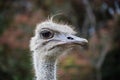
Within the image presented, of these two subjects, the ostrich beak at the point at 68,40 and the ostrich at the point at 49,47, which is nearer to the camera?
the ostrich beak at the point at 68,40

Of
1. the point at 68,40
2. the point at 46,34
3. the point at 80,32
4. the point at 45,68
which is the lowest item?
the point at 45,68

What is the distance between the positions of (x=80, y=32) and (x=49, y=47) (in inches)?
345

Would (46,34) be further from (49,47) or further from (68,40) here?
(68,40)

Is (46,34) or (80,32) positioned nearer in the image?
(46,34)

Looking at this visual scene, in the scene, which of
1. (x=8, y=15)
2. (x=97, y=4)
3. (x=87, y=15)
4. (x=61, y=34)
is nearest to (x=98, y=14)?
(x=87, y=15)

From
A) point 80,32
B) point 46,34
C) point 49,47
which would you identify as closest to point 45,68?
point 49,47

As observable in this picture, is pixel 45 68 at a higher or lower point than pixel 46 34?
lower

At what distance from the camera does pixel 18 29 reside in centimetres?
1511

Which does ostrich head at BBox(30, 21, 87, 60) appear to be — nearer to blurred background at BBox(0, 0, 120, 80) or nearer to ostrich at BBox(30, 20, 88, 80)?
ostrich at BBox(30, 20, 88, 80)

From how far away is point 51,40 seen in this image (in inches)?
212

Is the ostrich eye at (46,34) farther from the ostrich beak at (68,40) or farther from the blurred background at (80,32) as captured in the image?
the blurred background at (80,32)

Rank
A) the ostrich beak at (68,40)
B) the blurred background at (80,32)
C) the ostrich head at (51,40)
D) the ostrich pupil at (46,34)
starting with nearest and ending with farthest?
the ostrich beak at (68,40) → the ostrich head at (51,40) → the ostrich pupil at (46,34) → the blurred background at (80,32)

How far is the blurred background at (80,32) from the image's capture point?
537 inches

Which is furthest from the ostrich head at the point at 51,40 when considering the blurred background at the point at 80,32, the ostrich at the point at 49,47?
the blurred background at the point at 80,32
